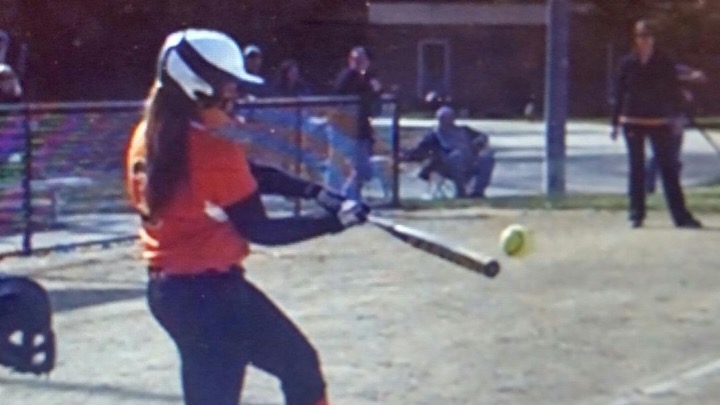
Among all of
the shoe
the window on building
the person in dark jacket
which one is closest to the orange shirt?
the shoe

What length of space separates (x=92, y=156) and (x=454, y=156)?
A: 7572 millimetres

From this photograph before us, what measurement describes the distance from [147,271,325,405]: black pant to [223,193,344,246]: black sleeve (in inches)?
7.6

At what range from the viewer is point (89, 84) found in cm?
3291

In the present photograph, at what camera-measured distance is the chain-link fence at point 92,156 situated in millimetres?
14664

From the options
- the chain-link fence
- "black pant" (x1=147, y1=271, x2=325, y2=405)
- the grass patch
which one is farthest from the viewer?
the grass patch

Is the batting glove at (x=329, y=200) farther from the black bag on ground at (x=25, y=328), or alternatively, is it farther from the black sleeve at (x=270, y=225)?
the black bag on ground at (x=25, y=328)

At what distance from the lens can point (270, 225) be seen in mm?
5988

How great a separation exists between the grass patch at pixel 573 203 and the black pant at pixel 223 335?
12.1 m

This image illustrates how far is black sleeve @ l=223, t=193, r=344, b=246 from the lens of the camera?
19.4 ft

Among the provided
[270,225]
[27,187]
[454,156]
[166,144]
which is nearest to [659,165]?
[27,187]

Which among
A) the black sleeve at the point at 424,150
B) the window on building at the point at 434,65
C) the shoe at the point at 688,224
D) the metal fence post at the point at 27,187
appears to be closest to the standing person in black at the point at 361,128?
the black sleeve at the point at 424,150

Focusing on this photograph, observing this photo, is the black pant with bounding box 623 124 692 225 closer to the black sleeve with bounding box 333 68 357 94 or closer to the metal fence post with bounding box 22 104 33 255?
the black sleeve with bounding box 333 68 357 94

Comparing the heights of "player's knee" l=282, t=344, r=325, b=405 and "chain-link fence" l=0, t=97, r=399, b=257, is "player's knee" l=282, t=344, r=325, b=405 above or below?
above

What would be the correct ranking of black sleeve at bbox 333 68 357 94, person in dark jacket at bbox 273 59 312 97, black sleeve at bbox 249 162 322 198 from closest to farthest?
black sleeve at bbox 249 162 322 198 < black sleeve at bbox 333 68 357 94 < person in dark jacket at bbox 273 59 312 97
